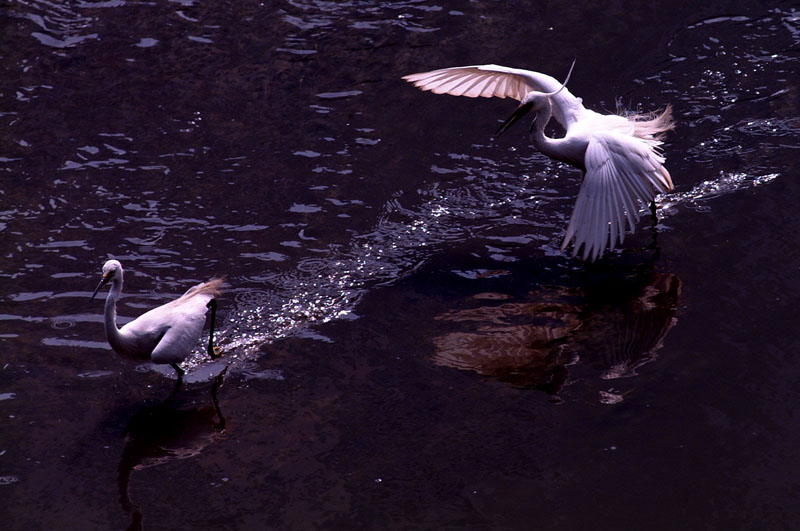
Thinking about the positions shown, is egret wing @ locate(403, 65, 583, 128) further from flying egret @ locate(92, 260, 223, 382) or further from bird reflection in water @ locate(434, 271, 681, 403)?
flying egret @ locate(92, 260, 223, 382)

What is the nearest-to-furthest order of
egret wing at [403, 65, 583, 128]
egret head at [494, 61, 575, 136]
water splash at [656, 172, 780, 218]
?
egret head at [494, 61, 575, 136]
water splash at [656, 172, 780, 218]
egret wing at [403, 65, 583, 128]

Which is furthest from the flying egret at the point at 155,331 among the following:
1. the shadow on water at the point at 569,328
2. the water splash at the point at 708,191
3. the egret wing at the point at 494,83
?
the water splash at the point at 708,191

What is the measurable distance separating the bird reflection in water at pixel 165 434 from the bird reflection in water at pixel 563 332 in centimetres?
137

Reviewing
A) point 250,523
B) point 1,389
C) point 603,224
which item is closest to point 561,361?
point 603,224

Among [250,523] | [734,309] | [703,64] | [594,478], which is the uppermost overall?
[703,64]

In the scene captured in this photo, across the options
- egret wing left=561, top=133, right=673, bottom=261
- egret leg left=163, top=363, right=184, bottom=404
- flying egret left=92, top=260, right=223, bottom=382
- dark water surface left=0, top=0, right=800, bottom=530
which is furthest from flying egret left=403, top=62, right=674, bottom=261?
egret leg left=163, top=363, right=184, bottom=404

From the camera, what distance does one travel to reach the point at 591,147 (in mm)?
5977

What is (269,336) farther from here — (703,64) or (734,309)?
(703,64)

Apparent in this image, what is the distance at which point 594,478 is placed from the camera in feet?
15.0

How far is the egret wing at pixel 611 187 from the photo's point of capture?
5.60 m

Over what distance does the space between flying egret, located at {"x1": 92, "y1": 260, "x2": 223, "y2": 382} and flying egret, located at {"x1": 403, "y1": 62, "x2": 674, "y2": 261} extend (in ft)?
7.31

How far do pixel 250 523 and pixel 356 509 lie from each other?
0.52m

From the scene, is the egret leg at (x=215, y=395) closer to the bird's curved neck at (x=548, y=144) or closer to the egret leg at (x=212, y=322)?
the egret leg at (x=212, y=322)

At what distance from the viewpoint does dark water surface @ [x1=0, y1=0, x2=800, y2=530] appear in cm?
462
